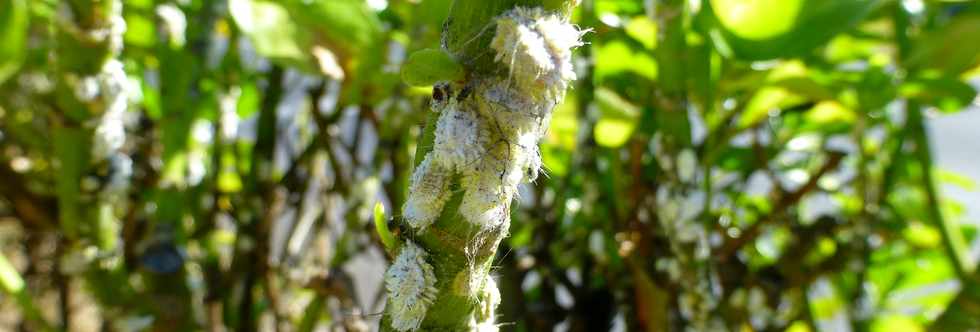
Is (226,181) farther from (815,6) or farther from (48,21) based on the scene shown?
(815,6)

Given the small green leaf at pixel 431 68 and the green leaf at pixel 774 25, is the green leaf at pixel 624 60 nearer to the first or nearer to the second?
the green leaf at pixel 774 25

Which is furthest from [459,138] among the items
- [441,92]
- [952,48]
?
[952,48]

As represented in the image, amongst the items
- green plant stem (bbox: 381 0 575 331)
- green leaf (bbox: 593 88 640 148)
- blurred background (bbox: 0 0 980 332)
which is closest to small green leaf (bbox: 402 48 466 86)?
green plant stem (bbox: 381 0 575 331)

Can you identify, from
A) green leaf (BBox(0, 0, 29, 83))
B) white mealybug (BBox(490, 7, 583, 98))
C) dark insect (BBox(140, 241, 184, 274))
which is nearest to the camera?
white mealybug (BBox(490, 7, 583, 98))

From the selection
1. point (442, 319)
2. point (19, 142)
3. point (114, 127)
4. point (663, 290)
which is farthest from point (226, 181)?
point (442, 319)

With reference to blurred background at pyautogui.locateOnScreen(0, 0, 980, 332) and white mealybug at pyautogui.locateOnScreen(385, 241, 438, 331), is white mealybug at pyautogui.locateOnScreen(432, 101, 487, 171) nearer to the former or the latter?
white mealybug at pyautogui.locateOnScreen(385, 241, 438, 331)

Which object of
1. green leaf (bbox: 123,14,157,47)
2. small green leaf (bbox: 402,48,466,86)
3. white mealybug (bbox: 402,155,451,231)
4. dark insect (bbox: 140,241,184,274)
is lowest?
dark insect (bbox: 140,241,184,274)
